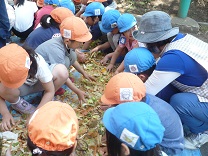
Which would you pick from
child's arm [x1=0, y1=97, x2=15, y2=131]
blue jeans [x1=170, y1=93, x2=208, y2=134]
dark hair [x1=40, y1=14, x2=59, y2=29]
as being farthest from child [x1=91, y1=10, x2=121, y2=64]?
child's arm [x1=0, y1=97, x2=15, y2=131]

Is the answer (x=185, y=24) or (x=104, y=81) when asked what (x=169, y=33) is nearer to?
(x=104, y=81)

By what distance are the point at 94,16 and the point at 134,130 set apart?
2891 mm

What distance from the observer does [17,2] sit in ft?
13.5

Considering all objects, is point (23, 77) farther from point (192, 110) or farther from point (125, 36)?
point (125, 36)

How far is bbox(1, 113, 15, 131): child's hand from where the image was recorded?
2.63 meters

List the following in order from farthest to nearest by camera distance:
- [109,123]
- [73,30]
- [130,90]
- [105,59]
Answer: [105,59] < [73,30] < [130,90] < [109,123]

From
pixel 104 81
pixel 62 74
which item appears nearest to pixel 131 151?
pixel 62 74

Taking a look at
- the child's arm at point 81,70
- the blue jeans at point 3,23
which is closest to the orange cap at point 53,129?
the child's arm at point 81,70

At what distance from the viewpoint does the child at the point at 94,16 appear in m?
4.15

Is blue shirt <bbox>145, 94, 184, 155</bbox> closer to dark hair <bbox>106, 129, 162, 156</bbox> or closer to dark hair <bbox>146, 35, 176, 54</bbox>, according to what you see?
dark hair <bbox>106, 129, 162, 156</bbox>

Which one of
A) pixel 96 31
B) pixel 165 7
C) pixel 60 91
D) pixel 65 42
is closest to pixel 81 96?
pixel 60 91

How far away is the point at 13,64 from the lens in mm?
2236

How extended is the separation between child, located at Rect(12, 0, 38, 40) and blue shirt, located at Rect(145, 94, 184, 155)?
2.48 meters

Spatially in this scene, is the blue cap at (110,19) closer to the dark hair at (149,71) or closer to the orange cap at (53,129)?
the dark hair at (149,71)
